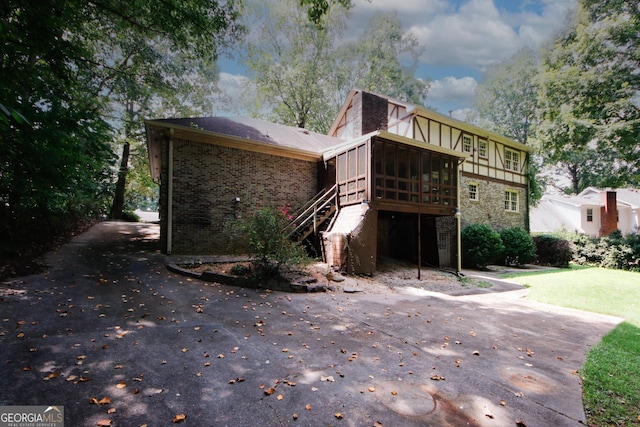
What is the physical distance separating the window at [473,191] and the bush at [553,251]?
16.1ft

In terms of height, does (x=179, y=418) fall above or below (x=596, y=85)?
below

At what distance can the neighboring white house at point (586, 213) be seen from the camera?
28.1m

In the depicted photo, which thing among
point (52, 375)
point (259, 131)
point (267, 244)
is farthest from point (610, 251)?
point (52, 375)

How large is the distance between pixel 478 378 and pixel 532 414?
69cm

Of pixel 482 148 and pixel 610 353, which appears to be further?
pixel 482 148

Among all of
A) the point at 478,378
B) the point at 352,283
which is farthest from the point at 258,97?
the point at 478,378

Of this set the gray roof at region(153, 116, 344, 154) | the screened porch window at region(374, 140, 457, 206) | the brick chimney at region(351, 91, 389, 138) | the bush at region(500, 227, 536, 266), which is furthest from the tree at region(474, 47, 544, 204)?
the gray roof at region(153, 116, 344, 154)

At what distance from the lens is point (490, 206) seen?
1784 centimetres

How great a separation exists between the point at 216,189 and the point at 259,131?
4081 mm

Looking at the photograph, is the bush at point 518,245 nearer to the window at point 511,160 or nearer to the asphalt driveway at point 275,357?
the window at point 511,160

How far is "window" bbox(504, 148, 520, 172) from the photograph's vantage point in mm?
19344

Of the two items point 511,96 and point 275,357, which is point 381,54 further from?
point 275,357

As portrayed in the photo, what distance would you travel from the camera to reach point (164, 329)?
4.51 m

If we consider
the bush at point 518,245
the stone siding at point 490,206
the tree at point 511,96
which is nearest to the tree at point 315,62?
the tree at point 511,96
